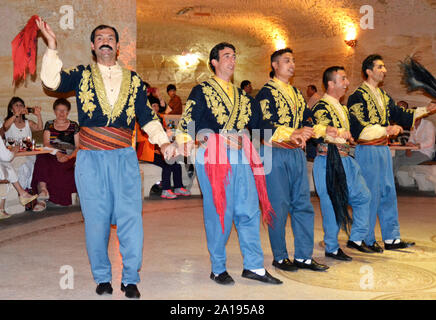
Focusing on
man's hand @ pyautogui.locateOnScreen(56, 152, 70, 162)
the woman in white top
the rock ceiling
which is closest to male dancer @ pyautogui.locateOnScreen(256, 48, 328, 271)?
man's hand @ pyautogui.locateOnScreen(56, 152, 70, 162)

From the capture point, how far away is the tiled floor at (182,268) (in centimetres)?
387

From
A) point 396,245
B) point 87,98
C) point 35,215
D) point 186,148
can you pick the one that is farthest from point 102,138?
point 35,215

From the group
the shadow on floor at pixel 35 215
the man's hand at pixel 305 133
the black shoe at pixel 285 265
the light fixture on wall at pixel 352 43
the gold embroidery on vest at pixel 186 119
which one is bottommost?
the black shoe at pixel 285 265

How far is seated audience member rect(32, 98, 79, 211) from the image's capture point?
23.9 feet

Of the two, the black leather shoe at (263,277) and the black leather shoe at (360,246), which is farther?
the black leather shoe at (360,246)

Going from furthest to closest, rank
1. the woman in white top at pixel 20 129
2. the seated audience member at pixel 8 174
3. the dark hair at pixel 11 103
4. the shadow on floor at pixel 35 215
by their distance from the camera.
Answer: the dark hair at pixel 11 103
the woman in white top at pixel 20 129
the shadow on floor at pixel 35 215
the seated audience member at pixel 8 174

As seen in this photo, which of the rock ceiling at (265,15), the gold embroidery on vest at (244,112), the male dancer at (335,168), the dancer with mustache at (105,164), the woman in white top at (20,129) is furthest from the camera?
the rock ceiling at (265,15)

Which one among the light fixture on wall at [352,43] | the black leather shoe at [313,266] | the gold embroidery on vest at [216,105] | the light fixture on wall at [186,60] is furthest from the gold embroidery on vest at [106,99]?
the light fixture on wall at [186,60]

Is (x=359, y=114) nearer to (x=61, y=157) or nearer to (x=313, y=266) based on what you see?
(x=313, y=266)

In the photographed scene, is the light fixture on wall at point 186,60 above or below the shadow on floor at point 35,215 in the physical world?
above

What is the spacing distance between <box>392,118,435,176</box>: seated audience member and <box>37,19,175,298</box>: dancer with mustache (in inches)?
278

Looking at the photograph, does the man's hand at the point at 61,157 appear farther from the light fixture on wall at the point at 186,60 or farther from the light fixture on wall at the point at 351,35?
the light fixture on wall at the point at 186,60

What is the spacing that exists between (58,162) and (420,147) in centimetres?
605
